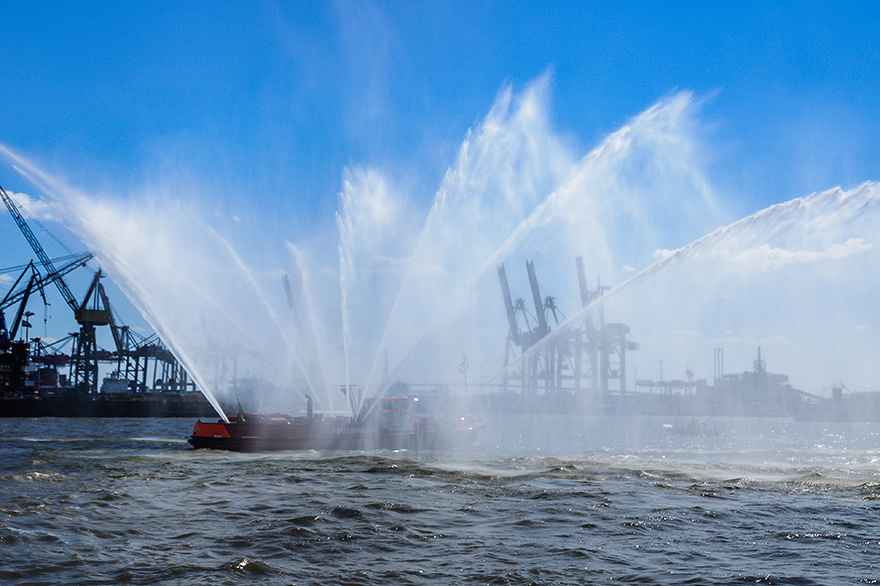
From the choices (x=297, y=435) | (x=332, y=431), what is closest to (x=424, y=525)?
(x=332, y=431)

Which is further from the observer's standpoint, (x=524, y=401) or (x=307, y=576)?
(x=524, y=401)

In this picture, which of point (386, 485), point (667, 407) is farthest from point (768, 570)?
point (667, 407)

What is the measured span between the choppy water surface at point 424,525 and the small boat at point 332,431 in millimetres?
7076

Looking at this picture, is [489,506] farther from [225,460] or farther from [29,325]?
[29,325]

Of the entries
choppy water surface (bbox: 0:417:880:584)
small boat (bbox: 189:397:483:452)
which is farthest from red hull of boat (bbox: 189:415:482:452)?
choppy water surface (bbox: 0:417:880:584)

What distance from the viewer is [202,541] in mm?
13906

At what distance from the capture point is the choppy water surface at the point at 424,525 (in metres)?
11.9

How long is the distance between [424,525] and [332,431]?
22678 mm

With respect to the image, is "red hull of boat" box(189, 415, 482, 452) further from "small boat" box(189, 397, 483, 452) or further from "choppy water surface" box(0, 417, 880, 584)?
"choppy water surface" box(0, 417, 880, 584)

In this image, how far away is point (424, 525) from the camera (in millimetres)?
15977

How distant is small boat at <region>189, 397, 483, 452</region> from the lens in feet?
120

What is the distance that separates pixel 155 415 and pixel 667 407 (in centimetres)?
15178

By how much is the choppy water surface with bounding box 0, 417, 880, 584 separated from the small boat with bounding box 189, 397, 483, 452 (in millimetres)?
7076

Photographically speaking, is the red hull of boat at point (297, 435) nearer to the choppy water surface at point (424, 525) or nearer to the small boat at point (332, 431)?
the small boat at point (332, 431)
